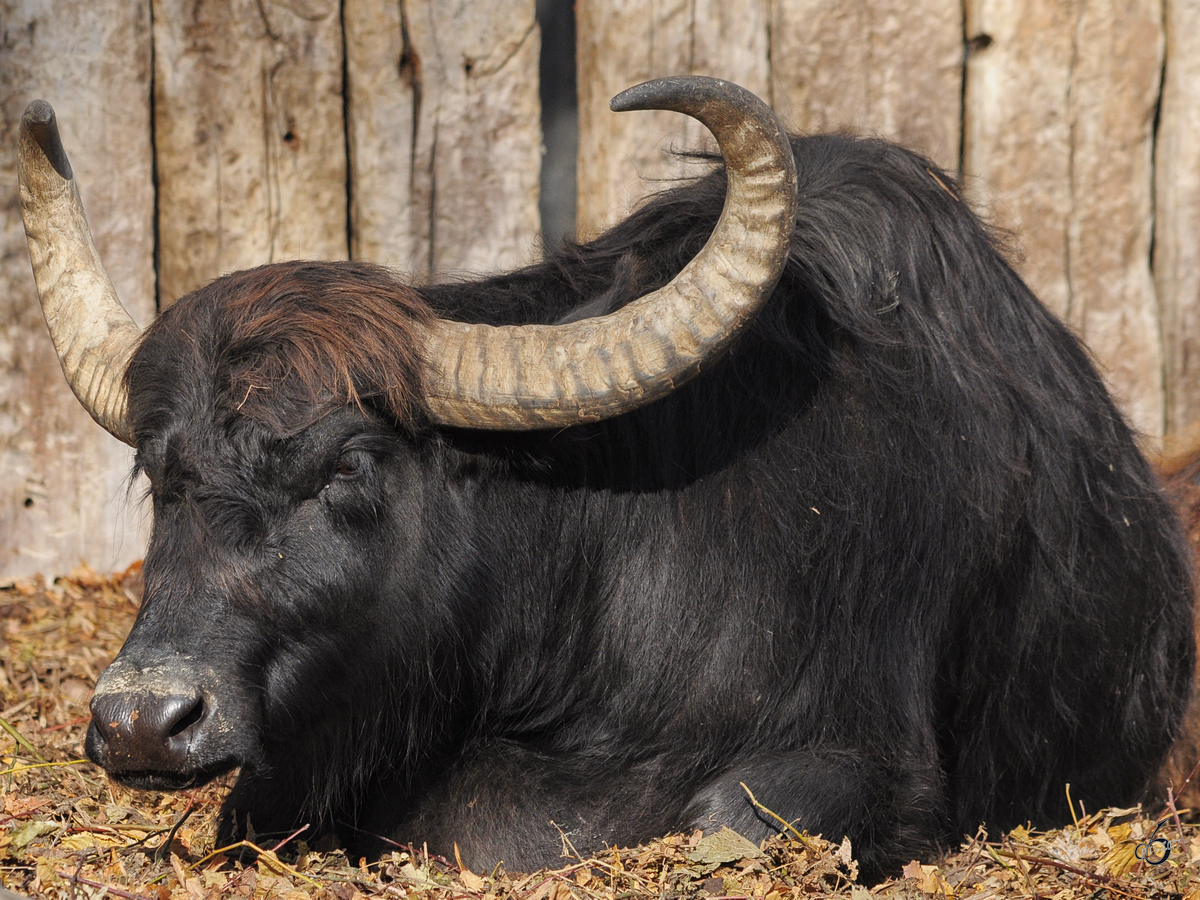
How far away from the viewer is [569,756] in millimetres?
3361

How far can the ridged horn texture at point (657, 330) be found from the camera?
107 inches

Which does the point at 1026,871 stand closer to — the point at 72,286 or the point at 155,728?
the point at 155,728

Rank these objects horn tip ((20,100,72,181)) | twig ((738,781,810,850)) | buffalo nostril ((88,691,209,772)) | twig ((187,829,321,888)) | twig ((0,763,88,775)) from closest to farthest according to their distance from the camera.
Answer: buffalo nostril ((88,691,209,772)) < twig ((738,781,810,850)) < twig ((187,829,321,888)) < horn tip ((20,100,72,181)) < twig ((0,763,88,775))

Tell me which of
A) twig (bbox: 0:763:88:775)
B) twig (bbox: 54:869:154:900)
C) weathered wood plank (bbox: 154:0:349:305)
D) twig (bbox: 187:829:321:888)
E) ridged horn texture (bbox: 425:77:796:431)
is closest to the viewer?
ridged horn texture (bbox: 425:77:796:431)

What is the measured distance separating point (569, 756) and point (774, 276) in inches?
56.7

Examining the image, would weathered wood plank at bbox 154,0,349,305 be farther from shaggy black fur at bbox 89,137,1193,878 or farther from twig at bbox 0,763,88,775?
twig at bbox 0,763,88,775

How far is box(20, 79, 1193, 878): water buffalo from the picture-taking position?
288 centimetres

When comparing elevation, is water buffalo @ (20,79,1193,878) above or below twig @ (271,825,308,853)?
above

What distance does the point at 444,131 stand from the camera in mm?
5328

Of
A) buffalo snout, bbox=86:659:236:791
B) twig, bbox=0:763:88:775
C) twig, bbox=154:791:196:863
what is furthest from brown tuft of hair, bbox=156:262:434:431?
twig, bbox=0:763:88:775

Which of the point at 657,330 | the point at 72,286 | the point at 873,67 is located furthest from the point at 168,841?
the point at 873,67

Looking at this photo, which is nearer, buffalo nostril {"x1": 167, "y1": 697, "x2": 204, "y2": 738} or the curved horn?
buffalo nostril {"x1": 167, "y1": 697, "x2": 204, "y2": 738}

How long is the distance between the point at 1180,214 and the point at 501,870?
13.8 feet
